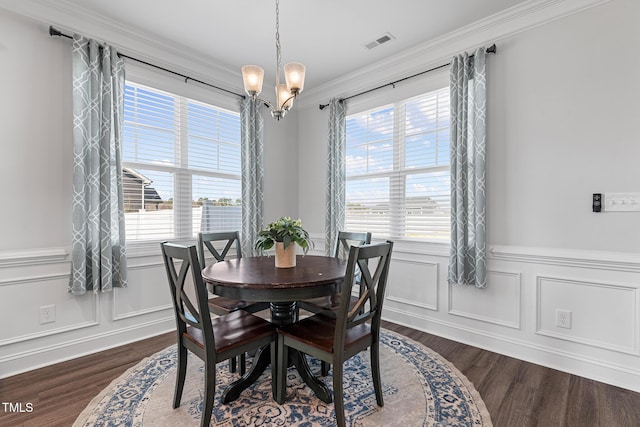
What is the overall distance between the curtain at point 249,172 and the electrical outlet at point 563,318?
2947mm

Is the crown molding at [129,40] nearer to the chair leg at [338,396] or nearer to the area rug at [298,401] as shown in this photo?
the area rug at [298,401]

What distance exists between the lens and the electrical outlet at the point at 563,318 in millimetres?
2375

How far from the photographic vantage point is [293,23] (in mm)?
2742

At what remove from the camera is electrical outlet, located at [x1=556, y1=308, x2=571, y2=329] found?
2.38 meters

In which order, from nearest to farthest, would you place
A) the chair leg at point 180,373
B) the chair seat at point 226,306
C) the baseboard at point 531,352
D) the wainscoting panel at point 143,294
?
the chair leg at point 180,373
the baseboard at point 531,352
the chair seat at point 226,306
the wainscoting panel at point 143,294

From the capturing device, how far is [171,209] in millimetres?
3256

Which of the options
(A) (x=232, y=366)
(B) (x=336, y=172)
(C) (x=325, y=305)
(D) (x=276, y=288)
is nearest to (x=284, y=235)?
(D) (x=276, y=288)

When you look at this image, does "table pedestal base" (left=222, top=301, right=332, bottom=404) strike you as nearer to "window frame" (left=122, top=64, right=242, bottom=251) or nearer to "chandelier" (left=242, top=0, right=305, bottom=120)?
"chandelier" (left=242, top=0, right=305, bottom=120)

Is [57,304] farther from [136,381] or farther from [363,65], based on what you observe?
[363,65]

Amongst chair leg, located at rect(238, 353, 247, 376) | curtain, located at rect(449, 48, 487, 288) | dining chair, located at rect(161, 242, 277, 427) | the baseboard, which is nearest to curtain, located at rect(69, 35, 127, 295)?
dining chair, located at rect(161, 242, 277, 427)

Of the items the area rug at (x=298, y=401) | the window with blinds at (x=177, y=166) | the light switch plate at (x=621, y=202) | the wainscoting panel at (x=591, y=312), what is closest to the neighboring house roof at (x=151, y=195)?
the window with blinds at (x=177, y=166)

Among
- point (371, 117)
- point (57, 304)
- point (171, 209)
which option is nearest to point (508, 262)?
point (371, 117)

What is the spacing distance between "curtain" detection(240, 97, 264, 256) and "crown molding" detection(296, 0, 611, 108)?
1.02 meters

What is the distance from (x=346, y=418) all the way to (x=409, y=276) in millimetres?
1787
